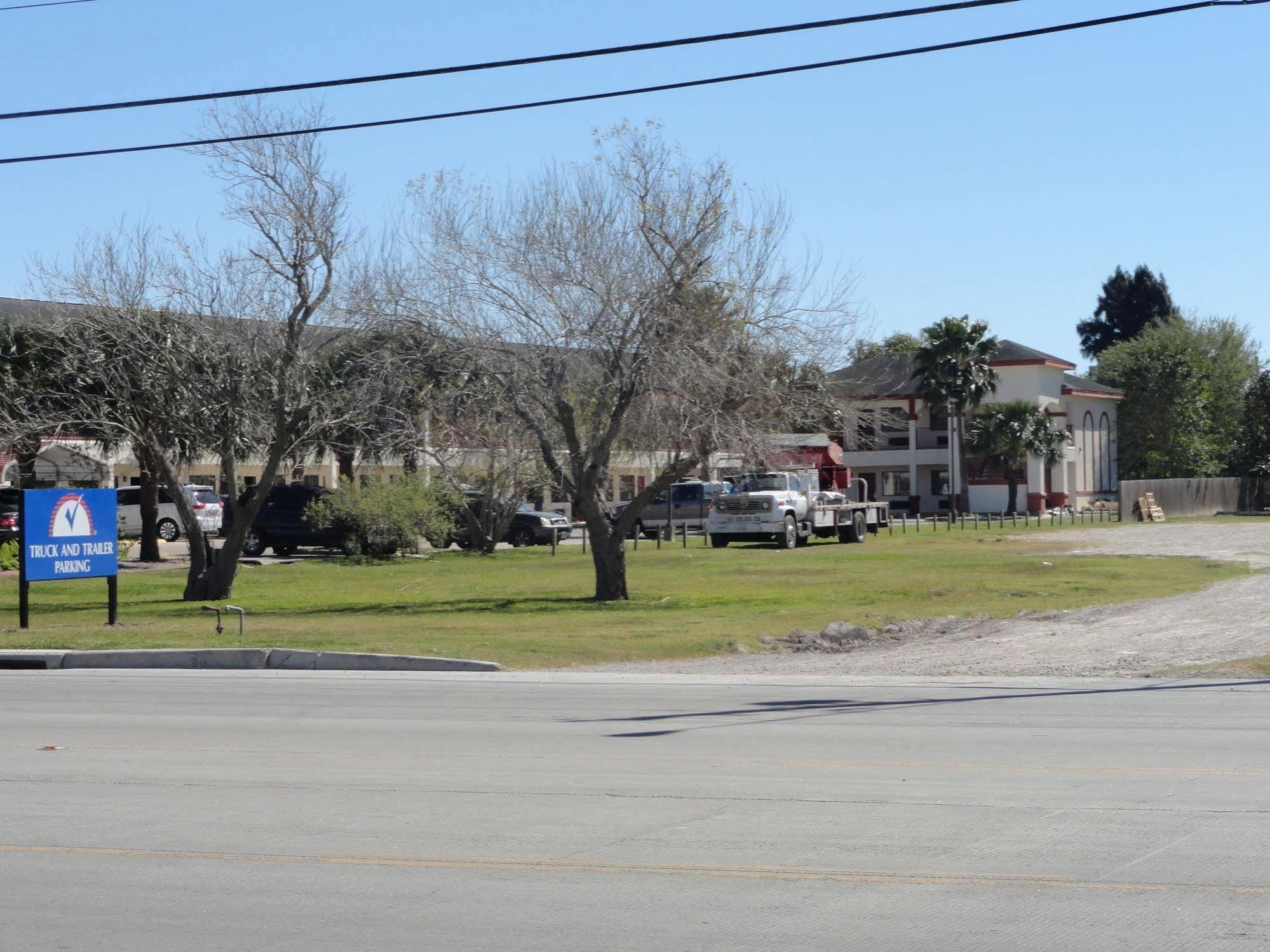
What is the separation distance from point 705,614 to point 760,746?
12081 millimetres

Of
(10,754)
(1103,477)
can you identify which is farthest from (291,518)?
(1103,477)

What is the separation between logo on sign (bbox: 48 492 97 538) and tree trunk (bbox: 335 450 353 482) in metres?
23.9

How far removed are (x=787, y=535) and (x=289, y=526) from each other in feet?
48.6

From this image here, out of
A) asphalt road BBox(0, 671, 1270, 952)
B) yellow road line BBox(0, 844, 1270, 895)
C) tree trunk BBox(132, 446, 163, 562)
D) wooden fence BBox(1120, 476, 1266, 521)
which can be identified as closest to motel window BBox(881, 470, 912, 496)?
wooden fence BBox(1120, 476, 1266, 521)

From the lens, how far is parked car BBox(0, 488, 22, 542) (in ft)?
123

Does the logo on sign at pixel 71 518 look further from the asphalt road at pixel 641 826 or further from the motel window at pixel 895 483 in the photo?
the motel window at pixel 895 483

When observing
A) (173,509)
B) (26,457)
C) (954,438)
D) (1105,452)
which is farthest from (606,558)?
(1105,452)

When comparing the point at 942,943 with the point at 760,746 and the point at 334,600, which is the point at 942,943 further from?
the point at 334,600

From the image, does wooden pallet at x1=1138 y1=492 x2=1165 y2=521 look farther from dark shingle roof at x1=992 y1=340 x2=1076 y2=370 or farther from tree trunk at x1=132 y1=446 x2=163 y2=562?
tree trunk at x1=132 y1=446 x2=163 y2=562

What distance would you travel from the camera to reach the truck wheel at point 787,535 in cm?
4303

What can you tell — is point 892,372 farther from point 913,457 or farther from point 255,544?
point 255,544

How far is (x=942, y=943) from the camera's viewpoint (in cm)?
561

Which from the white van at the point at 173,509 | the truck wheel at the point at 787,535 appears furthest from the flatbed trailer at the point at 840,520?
the white van at the point at 173,509

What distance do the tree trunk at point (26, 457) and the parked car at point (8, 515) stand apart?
1.60 feet
